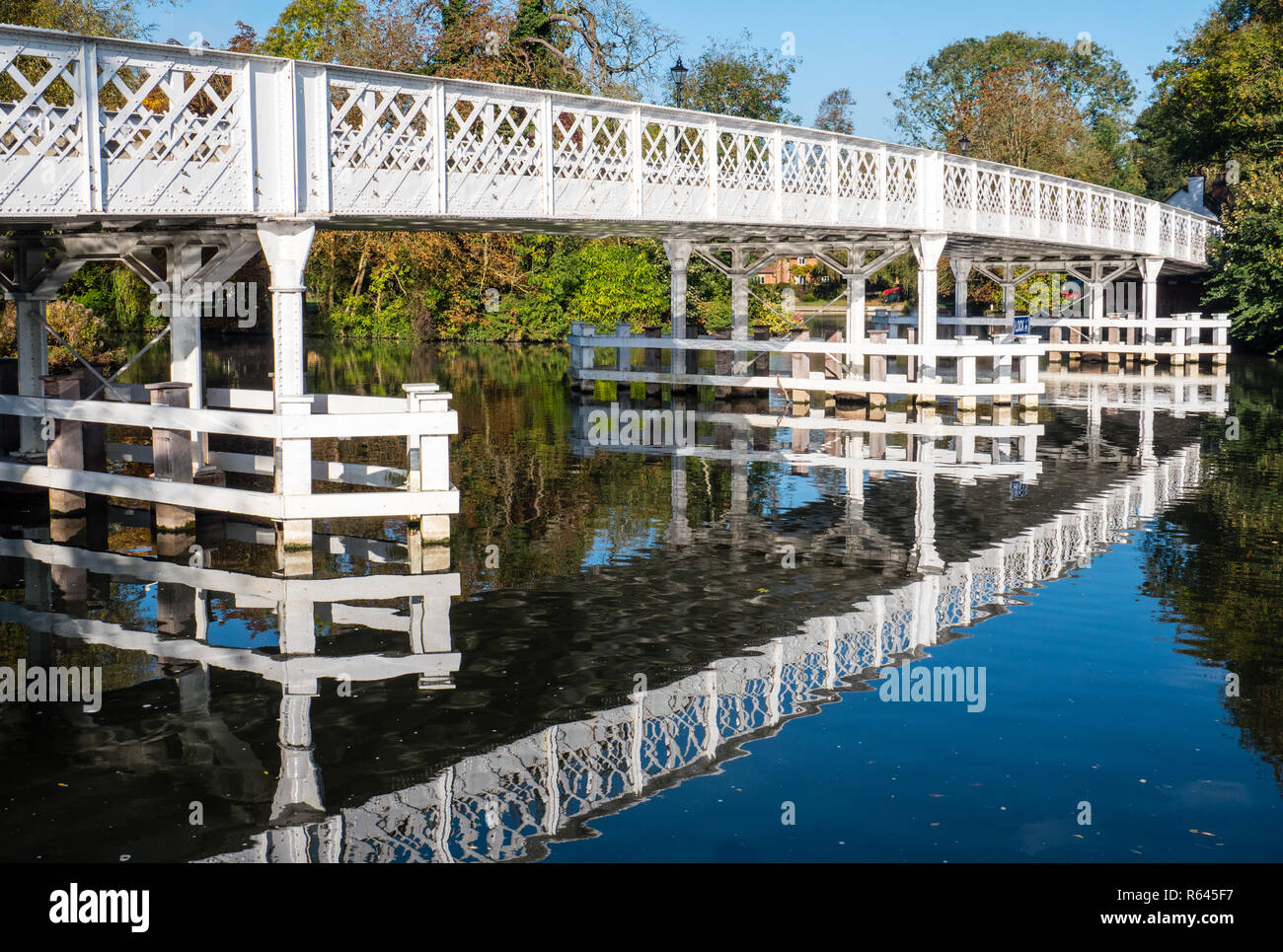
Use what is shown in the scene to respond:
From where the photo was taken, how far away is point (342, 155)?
16.4 metres

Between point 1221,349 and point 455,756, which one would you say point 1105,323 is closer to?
point 1221,349

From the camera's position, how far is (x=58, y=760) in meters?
8.29

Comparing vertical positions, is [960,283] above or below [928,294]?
above

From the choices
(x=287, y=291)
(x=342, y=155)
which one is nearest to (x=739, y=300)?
(x=342, y=155)

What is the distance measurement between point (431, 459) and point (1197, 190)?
57.5 m

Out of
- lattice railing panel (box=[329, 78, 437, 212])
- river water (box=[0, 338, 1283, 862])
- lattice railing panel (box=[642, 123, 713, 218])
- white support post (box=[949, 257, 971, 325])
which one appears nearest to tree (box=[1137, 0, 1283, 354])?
white support post (box=[949, 257, 971, 325])

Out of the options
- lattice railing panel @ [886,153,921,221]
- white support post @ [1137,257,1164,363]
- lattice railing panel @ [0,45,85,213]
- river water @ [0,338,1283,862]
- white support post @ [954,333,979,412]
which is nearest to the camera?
river water @ [0,338,1283,862]

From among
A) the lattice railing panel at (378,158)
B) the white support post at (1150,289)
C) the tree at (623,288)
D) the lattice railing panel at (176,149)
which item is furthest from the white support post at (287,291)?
the tree at (623,288)

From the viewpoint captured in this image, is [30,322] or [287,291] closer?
[287,291]

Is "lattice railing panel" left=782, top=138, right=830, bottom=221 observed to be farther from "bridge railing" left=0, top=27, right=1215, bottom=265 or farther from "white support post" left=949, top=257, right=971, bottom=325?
"white support post" left=949, top=257, right=971, bottom=325

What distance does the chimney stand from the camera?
63.8m

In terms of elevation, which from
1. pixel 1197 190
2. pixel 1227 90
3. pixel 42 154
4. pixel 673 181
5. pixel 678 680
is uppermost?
pixel 1227 90

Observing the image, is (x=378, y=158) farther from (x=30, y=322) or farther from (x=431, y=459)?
(x=30, y=322)

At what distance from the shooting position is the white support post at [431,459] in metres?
14.8
